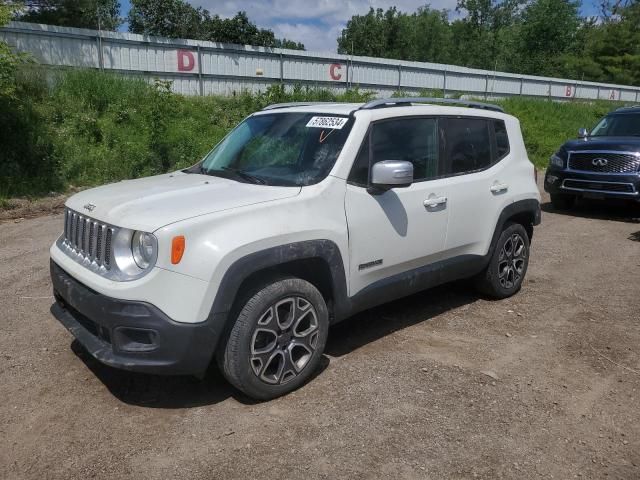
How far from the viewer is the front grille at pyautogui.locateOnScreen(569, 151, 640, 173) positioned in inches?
361

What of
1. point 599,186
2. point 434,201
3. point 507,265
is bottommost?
point 507,265

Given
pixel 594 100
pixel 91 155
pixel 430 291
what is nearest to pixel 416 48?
pixel 594 100

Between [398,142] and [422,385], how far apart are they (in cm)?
177

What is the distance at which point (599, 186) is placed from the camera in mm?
9477

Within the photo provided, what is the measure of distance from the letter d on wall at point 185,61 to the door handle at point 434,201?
1404 cm

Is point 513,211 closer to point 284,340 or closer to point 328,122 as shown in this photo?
point 328,122

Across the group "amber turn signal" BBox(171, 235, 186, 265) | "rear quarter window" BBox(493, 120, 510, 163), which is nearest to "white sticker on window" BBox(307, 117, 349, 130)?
"amber turn signal" BBox(171, 235, 186, 265)

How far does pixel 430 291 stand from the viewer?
5.77m

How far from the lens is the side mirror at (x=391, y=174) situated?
3795 mm

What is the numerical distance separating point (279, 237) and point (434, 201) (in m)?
1.53

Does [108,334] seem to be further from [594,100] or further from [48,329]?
[594,100]

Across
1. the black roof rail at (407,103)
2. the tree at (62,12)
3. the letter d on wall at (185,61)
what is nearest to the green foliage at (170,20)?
the tree at (62,12)

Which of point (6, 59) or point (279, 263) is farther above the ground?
point (6, 59)

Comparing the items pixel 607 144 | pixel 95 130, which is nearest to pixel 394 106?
pixel 607 144
